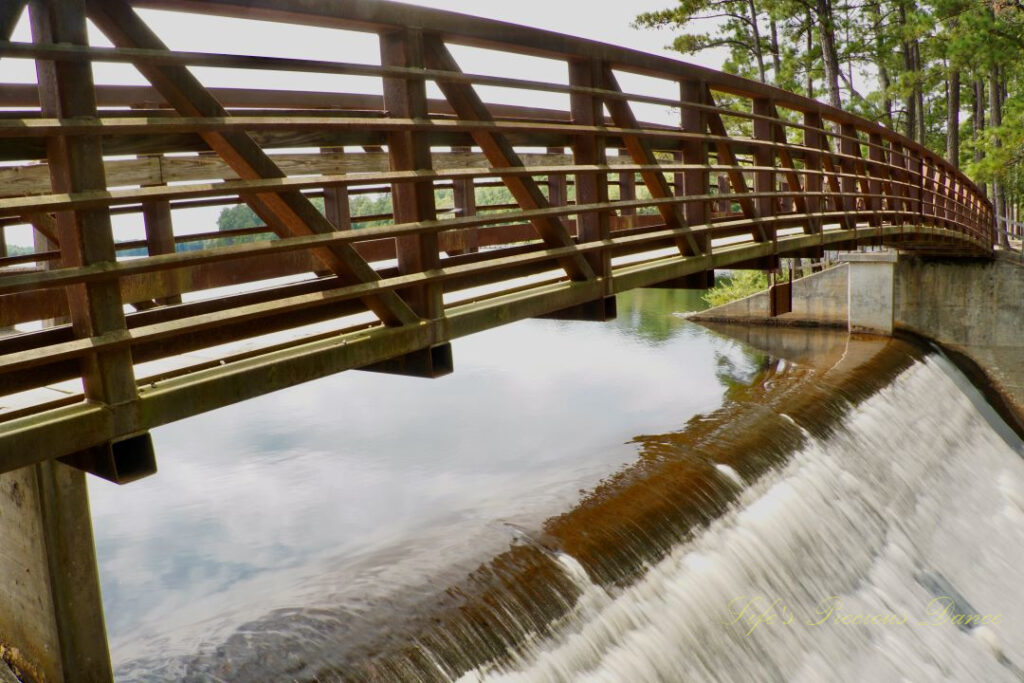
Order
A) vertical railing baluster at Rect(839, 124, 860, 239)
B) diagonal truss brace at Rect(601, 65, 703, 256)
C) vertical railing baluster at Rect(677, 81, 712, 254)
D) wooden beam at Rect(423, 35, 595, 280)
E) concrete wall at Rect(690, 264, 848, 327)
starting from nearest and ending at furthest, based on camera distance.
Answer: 1. wooden beam at Rect(423, 35, 595, 280)
2. diagonal truss brace at Rect(601, 65, 703, 256)
3. vertical railing baluster at Rect(677, 81, 712, 254)
4. vertical railing baluster at Rect(839, 124, 860, 239)
5. concrete wall at Rect(690, 264, 848, 327)

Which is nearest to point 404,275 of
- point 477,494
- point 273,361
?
point 273,361

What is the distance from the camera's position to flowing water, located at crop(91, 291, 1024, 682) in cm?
570

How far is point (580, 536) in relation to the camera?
6.75m

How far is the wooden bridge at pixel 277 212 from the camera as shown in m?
2.90

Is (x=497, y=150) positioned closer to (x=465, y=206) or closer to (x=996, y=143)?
(x=465, y=206)

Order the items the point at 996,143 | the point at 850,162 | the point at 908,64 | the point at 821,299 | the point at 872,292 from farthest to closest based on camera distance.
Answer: the point at 908,64, the point at 996,143, the point at 821,299, the point at 872,292, the point at 850,162

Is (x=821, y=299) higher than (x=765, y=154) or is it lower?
lower

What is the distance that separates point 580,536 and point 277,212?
3.89 meters

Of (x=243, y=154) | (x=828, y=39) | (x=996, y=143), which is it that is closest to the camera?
(x=243, y=154)

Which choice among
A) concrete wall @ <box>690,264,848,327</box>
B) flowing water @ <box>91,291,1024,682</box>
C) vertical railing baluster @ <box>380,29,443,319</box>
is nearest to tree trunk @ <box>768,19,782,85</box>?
concrete wall @ <box>690,264,848,327</box>

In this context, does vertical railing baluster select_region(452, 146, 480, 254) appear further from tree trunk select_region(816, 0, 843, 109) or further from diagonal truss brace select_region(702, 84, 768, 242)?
tree trunk select_region(816, 0, 843, 109)

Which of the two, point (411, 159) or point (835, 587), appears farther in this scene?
point (835, 587)

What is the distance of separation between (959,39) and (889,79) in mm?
15505

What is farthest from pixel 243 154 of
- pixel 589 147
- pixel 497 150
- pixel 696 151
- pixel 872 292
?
pixel 872 292
